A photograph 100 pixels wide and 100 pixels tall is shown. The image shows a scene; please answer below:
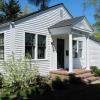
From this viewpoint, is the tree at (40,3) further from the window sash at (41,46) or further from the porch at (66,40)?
the window sash at (41,46)

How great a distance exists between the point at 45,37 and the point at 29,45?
5.69 feet

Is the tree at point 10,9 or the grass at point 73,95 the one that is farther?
the tree at point 10,9

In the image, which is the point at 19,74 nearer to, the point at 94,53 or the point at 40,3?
the point at 94,53

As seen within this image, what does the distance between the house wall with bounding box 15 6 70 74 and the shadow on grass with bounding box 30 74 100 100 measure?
2.35m

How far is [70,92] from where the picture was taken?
10289 millimetres

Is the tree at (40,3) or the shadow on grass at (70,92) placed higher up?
the tree at (40,3)

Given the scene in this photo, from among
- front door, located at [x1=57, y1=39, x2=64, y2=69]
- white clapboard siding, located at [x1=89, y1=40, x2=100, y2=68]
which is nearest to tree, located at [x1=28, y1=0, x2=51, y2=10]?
Answer: white clapboard siding, located at [x1=89, y1=40, x2=100, y2=68]

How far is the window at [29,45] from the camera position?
13.3 m

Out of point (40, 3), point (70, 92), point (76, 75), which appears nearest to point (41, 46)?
point (76, 75)

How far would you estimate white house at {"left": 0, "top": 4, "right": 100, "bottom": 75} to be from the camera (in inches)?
503

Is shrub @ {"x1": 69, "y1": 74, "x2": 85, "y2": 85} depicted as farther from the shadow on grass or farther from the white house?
the white house

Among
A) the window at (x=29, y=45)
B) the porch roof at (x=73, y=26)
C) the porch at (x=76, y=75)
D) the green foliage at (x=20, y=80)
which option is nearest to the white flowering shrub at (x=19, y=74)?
the green foliage at (x=20, y=80)

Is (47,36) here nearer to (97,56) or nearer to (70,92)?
(70,92)

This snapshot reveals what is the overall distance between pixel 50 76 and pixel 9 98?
590 centimetres
